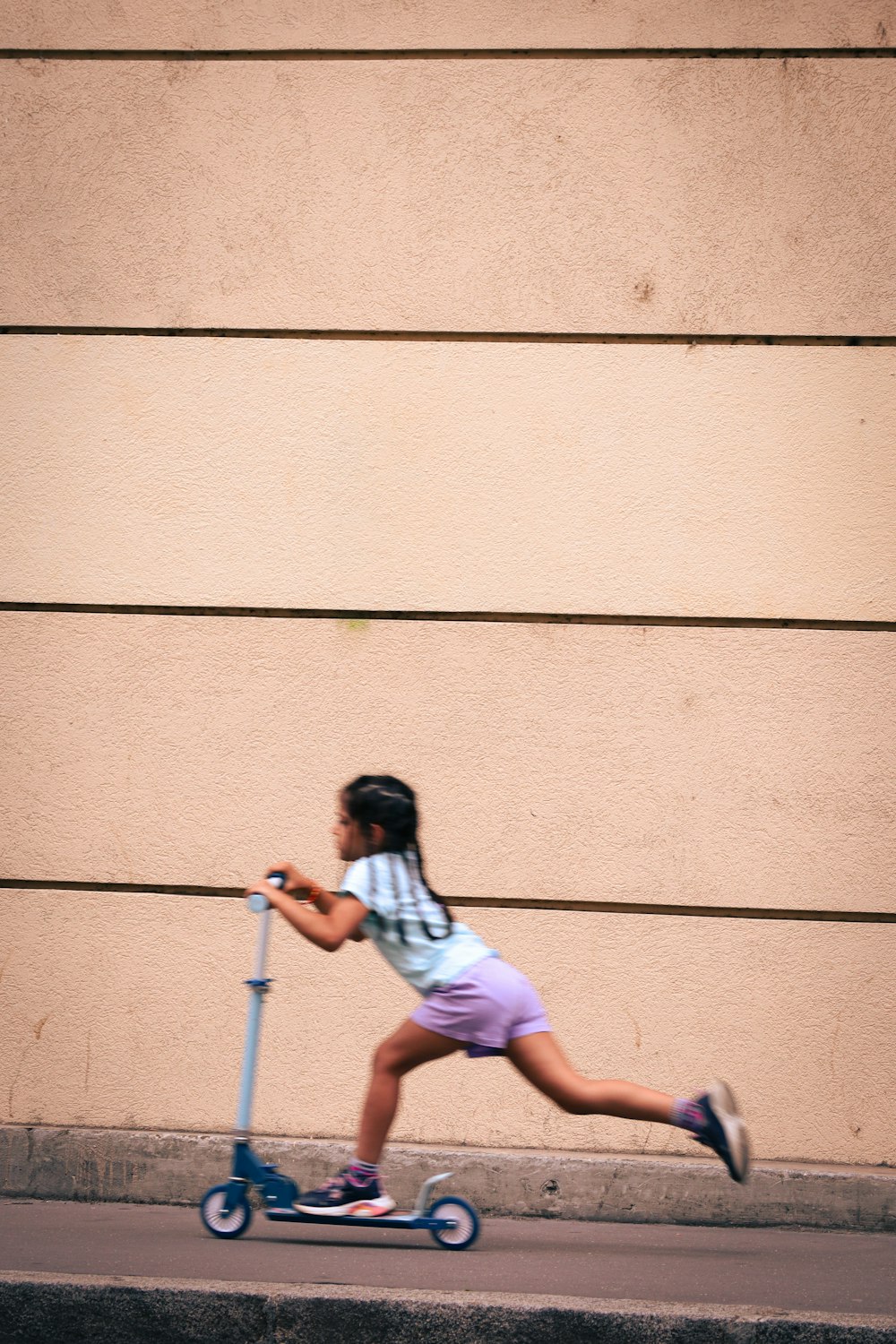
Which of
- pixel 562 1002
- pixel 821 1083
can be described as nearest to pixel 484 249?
pixel 562 1002

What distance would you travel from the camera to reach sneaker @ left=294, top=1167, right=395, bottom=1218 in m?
3.78

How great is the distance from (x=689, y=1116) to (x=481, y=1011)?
1.99ft

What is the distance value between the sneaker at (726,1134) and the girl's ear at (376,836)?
3.56 ft

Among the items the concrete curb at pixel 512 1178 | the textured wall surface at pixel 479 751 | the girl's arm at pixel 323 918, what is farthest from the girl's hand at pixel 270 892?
the concrete curb at pixel 512 1178

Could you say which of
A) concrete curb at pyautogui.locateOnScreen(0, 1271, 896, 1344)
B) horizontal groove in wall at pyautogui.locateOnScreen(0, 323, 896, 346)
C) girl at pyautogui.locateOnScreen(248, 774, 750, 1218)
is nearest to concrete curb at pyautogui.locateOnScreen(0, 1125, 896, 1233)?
girl at pyautogui.locateOnScreen(248, 774, 750, 1218)

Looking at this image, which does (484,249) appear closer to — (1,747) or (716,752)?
(716,752)

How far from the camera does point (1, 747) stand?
5035 millimetres

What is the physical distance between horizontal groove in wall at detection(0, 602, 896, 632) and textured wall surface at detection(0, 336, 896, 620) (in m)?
0.03

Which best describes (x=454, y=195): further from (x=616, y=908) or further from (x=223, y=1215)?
(x=223, y=1215)

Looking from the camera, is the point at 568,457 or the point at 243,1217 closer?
the point at 243,1217

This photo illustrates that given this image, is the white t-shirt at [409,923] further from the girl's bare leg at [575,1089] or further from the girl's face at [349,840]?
the girl's bare leg at [575,1089]

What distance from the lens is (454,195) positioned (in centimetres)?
507

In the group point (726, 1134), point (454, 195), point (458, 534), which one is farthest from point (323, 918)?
point (454, 195)

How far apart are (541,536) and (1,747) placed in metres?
2.04
